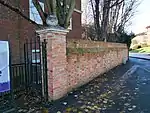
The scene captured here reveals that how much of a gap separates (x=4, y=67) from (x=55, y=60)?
1.75 meters

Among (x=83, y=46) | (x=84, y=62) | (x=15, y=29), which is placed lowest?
(x=84, y=62)

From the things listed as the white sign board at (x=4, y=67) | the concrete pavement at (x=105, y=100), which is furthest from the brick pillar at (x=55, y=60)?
the white sign board at (x=4, y=67)

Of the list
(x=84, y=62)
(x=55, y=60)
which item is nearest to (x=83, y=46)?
(x=84, y=62)

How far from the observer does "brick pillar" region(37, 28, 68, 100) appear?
633cm

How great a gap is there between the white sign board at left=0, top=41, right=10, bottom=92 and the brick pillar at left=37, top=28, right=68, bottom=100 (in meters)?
1.47

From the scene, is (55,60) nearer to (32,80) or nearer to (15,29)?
(32,80)

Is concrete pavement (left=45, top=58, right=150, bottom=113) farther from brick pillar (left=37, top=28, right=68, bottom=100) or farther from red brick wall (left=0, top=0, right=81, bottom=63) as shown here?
red brick wall (left=0, top=0, right=81, bottom=63)

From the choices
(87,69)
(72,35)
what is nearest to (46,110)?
(87,69)

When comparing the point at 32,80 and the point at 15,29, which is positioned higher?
the point at 15,29

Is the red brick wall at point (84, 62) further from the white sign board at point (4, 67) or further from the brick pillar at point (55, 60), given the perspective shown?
the white sign board at point (4, 67)

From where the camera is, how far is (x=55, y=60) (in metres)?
6.46

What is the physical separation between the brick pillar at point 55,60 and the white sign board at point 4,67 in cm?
147

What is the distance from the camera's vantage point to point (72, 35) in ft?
58.0

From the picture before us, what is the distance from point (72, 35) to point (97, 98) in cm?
1152
